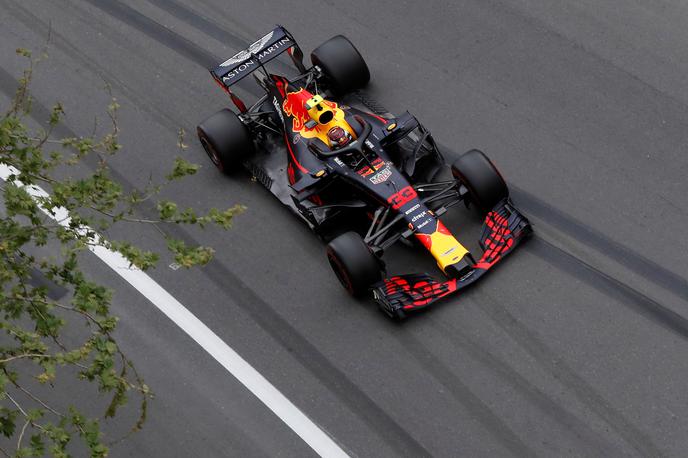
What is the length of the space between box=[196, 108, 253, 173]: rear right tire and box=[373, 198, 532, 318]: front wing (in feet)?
10.3

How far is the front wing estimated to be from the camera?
14.2 m

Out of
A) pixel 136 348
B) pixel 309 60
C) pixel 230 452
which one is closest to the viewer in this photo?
pixel 230 452

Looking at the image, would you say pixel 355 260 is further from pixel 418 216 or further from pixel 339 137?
pixel 339 137

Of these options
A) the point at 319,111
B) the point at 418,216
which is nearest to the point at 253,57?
the point at 319,111

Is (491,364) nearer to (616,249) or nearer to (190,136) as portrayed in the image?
(616,249)

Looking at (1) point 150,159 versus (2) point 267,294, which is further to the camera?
(1) point 150,159

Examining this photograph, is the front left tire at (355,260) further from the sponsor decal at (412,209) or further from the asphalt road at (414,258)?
the sponsor decal at (412,209)

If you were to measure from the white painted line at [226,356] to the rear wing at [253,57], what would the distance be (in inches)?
113

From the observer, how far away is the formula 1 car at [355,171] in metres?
14.3

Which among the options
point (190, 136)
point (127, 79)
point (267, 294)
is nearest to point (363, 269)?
point (267, 294)

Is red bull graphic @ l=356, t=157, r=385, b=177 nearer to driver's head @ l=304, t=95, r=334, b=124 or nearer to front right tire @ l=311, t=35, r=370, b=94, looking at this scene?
driver's head @ l=304, t=95, r=334, b=124

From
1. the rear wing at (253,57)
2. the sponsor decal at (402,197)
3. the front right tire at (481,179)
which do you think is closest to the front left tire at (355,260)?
the sponsor decal at (402,197)

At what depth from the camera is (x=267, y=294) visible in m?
15.1

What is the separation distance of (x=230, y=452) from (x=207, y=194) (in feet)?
13.6
